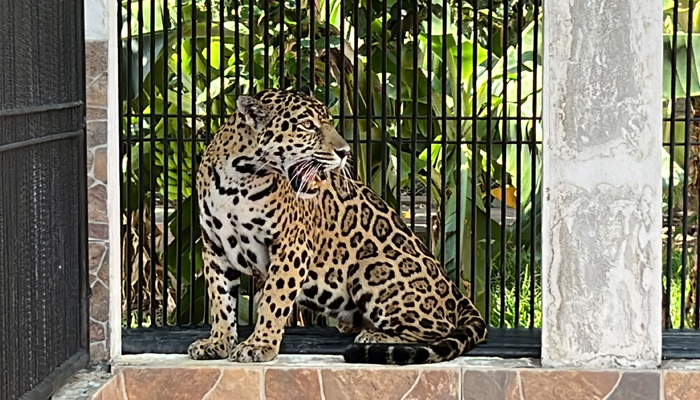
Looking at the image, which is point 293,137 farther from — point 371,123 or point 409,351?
point 371,123

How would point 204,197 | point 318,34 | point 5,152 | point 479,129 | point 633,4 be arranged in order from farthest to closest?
point 318,34
point 479,129
point 204,197
point 633,4
point 5,152

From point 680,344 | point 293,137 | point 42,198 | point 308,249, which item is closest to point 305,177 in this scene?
point 293,137

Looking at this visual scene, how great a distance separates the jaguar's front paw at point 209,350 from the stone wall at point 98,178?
0.44 m

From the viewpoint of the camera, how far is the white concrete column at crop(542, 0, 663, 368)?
218 inches

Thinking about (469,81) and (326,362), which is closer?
(326,362)

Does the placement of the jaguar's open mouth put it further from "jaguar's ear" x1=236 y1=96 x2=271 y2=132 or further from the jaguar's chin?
"jaguar's ear" x1=236 y1=96 x2=271 y2=132

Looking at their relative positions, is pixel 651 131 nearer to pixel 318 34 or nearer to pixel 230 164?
pixel 230 164

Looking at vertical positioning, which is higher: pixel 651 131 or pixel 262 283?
pixel 651 131

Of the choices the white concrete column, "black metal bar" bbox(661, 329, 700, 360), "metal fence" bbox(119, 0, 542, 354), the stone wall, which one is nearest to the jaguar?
"metal fence" bbox(119, 0, 542, 354)

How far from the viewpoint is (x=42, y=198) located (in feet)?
16.1

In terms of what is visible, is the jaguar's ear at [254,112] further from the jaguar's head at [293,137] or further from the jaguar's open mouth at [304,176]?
the jaguar's open mouth at [304,176]

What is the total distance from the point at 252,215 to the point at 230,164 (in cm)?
27

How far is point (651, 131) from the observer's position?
5.54 meters

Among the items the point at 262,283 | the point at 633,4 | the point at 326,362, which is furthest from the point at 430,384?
the point at 633,4
